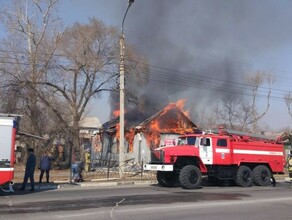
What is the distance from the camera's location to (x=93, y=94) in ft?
112

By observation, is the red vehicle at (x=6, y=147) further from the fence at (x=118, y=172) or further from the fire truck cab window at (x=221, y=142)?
the fire truck cab window at (x=221, y=142)

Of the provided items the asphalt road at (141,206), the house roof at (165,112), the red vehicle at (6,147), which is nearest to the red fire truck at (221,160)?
the asphalt road at (141,206)

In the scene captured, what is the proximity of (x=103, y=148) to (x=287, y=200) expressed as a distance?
2604cm

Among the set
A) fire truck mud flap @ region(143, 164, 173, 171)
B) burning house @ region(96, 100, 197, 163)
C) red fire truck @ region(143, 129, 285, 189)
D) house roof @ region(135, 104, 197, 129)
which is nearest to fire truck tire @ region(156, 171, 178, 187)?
red fire truck @ region(143, 129, 285, 189)

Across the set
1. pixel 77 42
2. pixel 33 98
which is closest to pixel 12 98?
pixel 33 98

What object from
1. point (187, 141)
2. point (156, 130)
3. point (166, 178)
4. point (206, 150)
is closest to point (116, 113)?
point (156, 130)

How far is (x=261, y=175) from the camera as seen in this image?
20000 millimetres

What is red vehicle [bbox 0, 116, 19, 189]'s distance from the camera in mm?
13844

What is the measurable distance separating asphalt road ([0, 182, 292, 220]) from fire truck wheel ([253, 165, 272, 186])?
16.1ft

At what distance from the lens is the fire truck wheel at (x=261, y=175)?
19.8 metres

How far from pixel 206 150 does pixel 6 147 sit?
8544 mm

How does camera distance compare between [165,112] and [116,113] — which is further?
[116,113]

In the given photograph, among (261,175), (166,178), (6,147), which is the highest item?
(6,147)

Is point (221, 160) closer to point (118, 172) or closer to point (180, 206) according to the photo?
point (180, 206)
